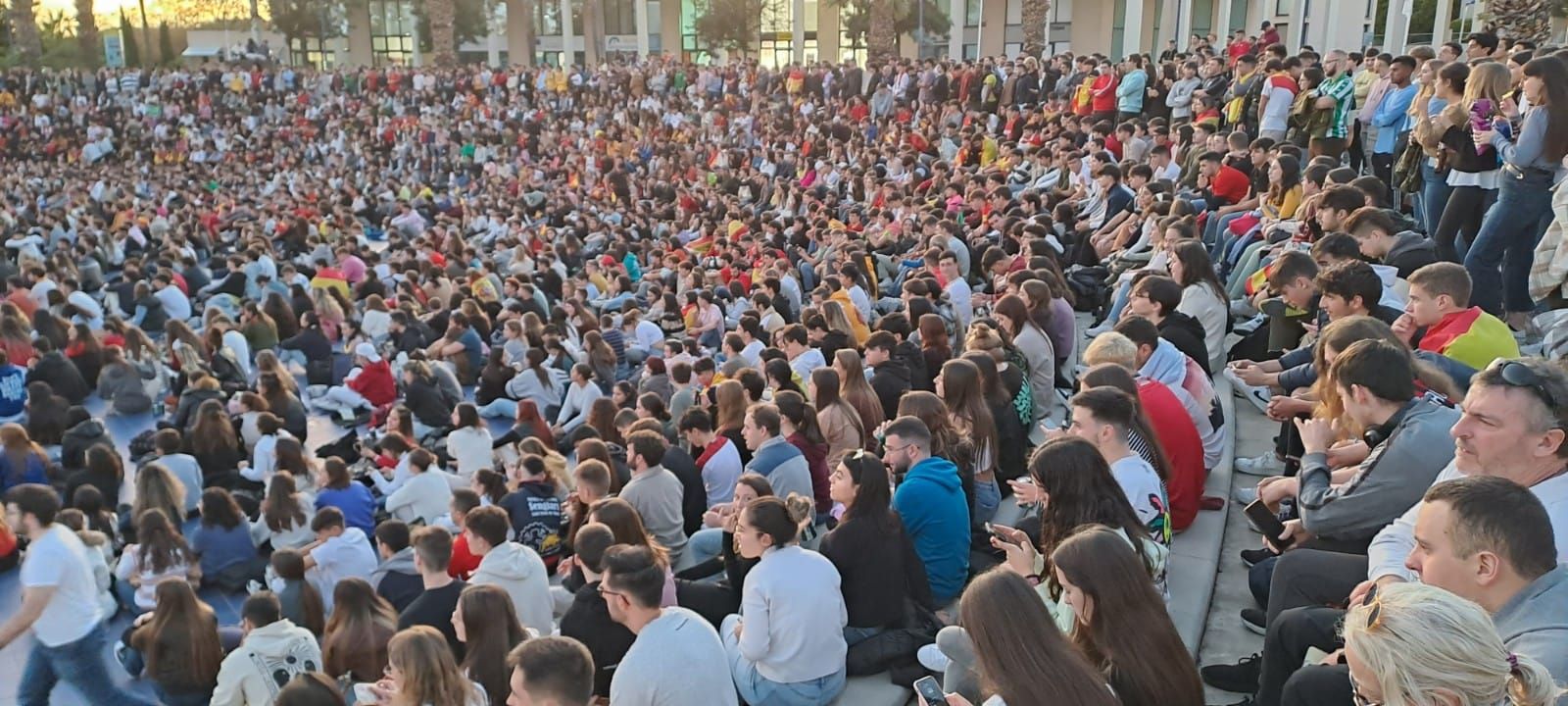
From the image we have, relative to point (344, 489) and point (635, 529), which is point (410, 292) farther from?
point (635, 529)

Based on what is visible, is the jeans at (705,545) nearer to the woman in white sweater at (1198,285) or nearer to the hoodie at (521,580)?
the hoodie at (521,580)

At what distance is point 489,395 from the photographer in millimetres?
12359

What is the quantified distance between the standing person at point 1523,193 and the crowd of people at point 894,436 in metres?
0.03

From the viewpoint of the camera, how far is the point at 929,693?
3428mm

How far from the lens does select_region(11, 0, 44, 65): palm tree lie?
47.7 m

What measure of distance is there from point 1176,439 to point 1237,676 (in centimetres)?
128

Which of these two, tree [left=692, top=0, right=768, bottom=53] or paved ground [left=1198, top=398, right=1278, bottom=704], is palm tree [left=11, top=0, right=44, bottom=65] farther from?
paved ground [left=1198, top=398, right=1278, bottom=704]

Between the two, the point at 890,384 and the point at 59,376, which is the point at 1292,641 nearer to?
the point at 890,384

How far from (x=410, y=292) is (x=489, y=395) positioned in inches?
170

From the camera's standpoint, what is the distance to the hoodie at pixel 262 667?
5281 millimetres

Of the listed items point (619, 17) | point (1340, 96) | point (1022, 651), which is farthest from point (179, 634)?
point (619, 17)

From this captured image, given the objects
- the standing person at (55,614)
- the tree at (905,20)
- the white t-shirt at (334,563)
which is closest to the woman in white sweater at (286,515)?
the white t-shirt at (334,563)

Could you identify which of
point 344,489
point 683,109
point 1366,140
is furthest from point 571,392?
point 683,109

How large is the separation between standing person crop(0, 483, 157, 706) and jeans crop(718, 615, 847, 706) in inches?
140
